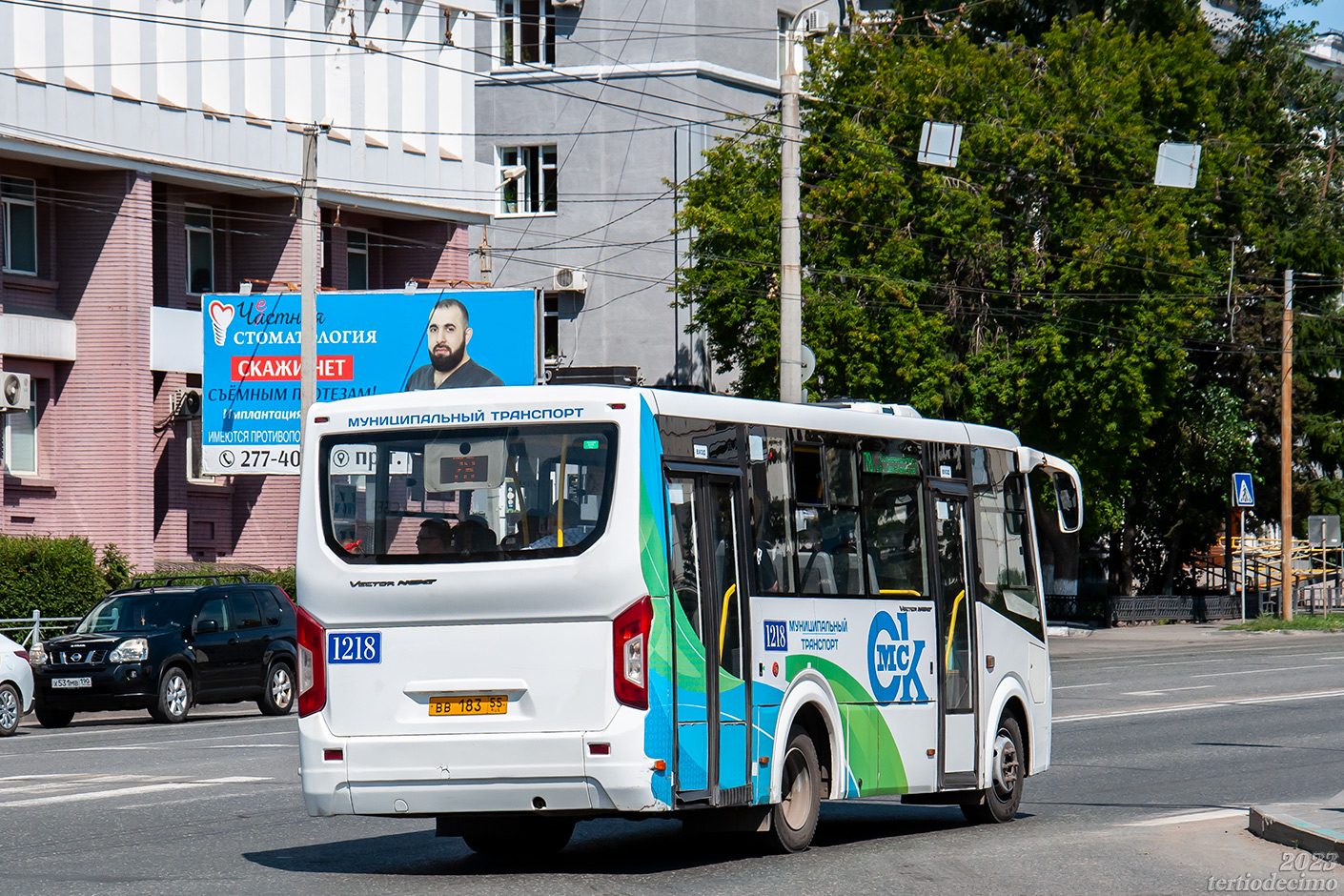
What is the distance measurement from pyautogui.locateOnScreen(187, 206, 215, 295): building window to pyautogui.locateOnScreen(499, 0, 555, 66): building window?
15725 millimetres

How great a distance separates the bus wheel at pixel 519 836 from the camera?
1141 centimetres

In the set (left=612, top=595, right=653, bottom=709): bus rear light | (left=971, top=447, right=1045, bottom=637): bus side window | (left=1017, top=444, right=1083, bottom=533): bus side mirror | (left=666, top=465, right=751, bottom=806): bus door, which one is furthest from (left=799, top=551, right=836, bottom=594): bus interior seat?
(left=1017, top=444, right=1083, bottom=533): bus side mirror

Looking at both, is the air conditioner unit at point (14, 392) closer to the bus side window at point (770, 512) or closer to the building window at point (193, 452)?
the building window at point (193, 452)

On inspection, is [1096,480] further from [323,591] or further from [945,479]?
[323,591]

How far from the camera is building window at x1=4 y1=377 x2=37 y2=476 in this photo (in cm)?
3469

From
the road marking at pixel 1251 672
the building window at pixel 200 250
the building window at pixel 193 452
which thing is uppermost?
the building window at pixel 200 250

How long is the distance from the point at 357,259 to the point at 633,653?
3369 centimetres

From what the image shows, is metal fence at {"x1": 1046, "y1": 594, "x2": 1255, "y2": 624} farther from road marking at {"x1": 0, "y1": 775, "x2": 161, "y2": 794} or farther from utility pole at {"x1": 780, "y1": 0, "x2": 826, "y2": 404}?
road marking at {"x1": 0, "y1": 775, "x2": 161, "y2": 794}

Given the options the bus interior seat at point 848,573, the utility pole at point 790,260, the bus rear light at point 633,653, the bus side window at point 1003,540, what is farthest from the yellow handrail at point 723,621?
the utility pole at point 790,260

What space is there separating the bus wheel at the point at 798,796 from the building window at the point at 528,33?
142ft

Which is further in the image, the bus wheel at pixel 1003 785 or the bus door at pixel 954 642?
the bus wheel at pixel 1003 785

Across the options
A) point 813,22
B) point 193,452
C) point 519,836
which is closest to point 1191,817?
point 519,836

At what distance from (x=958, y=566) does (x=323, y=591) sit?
4.69m

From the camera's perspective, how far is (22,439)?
3506cm
